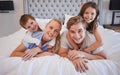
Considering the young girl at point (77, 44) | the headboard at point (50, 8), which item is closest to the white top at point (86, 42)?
the young girl at point (77, 44)

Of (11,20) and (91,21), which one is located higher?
(91,21)

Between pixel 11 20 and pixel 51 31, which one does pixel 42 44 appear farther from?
pixel 11 20

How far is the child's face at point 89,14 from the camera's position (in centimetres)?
129

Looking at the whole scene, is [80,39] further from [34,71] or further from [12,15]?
[12,15]

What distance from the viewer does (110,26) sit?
3488 mm

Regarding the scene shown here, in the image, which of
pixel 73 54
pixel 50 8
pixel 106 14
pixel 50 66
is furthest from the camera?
pixel 106 14

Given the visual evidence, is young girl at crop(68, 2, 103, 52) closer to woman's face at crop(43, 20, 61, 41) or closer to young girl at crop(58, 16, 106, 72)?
young girl at crop(58, 16, 106, 72)

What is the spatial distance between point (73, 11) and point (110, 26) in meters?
0.84

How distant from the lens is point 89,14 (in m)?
1.29

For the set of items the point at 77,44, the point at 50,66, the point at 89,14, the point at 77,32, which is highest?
the point at 89,14

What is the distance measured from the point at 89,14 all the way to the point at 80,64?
1.25 ft

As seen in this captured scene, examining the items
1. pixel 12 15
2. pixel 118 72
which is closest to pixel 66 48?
pixel 118 72

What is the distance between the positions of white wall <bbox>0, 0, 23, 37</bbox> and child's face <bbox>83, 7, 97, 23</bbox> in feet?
7.52

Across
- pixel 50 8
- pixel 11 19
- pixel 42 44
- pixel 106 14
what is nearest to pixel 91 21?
pixel 42 44
